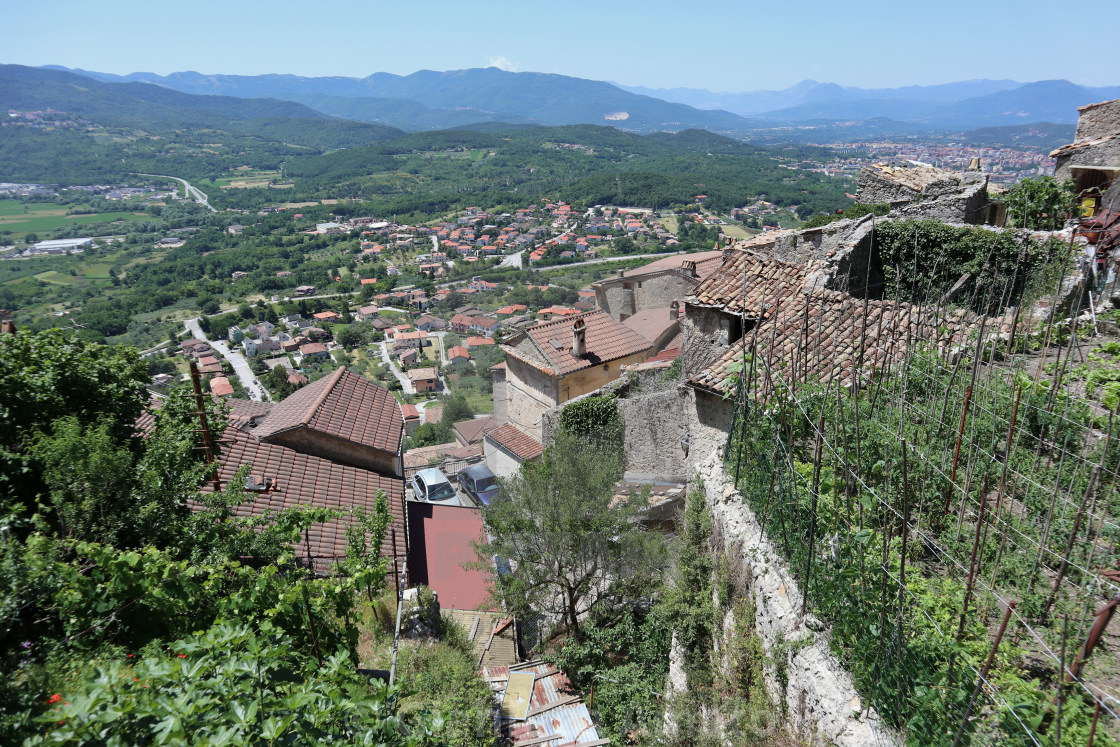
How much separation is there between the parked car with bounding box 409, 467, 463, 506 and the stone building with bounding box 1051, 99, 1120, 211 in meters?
20.7

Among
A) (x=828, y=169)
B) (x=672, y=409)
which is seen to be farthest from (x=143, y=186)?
(x=672, y=409)

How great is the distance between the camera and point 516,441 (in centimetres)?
2008

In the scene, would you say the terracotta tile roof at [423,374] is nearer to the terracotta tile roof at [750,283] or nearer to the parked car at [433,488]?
the parked car at [433,488]

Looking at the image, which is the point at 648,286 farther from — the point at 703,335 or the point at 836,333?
the point at 836,333

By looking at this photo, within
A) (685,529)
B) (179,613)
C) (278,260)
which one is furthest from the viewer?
(278,260)

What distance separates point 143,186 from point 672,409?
238m

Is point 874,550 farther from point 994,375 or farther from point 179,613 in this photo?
point 179,613

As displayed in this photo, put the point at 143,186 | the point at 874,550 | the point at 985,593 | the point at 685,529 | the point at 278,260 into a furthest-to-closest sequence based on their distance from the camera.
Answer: the point at 143,186 → the point at 278,260 → the point at 685,529 → the point at 874,550 → the point at 985,593

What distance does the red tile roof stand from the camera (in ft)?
41.2

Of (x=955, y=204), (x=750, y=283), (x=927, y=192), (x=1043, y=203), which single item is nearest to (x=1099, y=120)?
(x=927, y=192)

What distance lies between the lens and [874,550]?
4.33 m

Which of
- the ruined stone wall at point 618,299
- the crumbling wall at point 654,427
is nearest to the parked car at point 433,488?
the crumbling wall at point 654,427

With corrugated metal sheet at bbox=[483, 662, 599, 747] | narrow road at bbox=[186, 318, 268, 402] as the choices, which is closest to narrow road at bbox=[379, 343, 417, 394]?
narrow road at bbox=[186, 318, 268, 402]

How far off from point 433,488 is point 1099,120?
25.3 m
